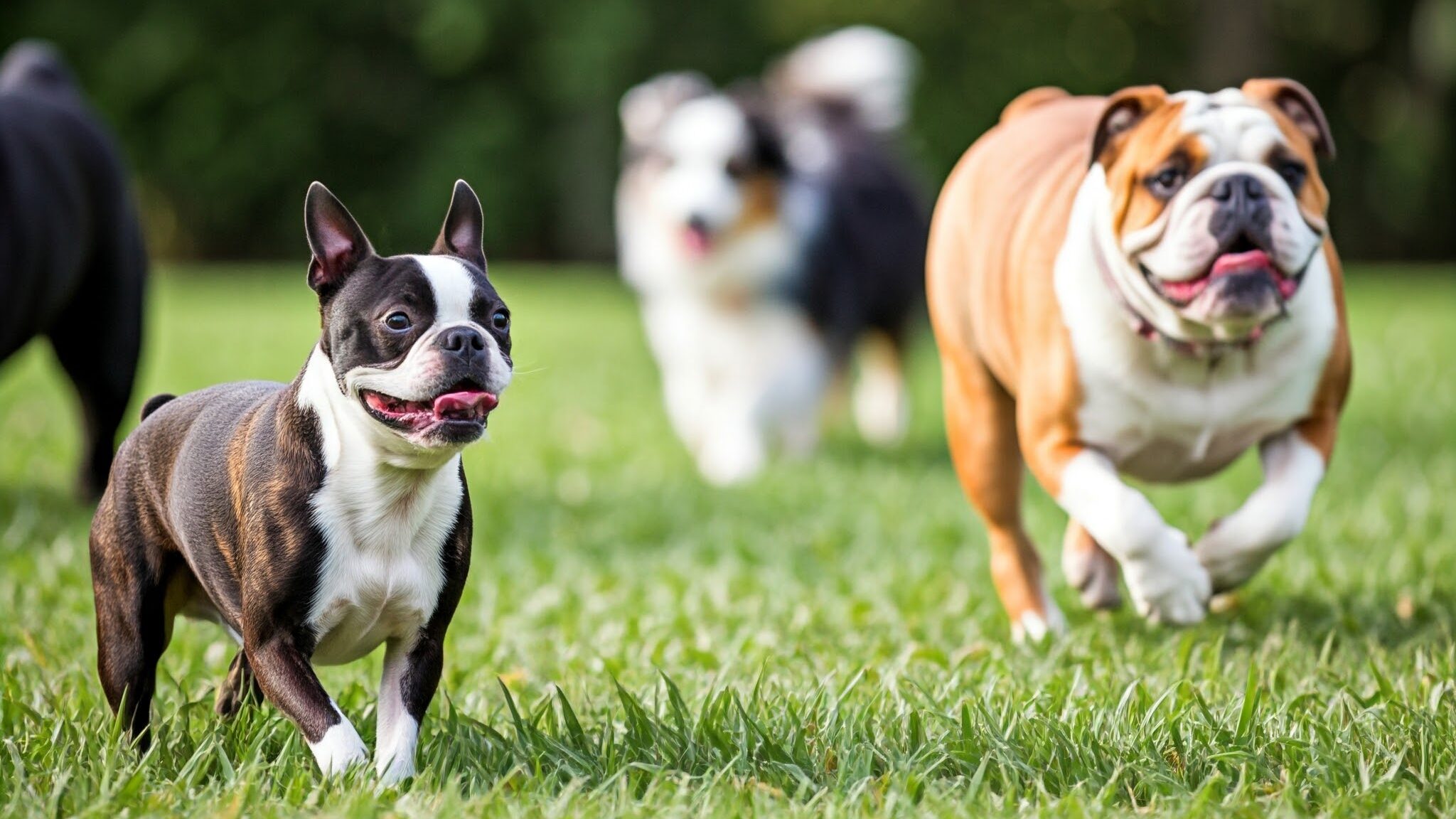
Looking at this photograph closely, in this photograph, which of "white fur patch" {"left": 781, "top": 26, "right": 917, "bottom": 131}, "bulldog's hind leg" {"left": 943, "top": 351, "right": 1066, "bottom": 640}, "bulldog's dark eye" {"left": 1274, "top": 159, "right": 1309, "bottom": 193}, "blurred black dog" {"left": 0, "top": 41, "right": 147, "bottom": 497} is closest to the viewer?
"bulldog's dark eye" {"left": 1274, "top": 159, "right": 1309, "bottom": 193}

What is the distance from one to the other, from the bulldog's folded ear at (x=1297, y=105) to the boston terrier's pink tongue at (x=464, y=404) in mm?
2040

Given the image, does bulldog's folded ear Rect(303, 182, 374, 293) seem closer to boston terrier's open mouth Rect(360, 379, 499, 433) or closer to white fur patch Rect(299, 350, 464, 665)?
white fur patch Rect(299, 350, 464, 665)

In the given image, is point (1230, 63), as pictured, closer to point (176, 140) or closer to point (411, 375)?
point (176, 140)

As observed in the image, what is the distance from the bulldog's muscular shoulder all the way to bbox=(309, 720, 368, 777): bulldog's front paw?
1.90 m

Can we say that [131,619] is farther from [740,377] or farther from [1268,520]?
[740,377]

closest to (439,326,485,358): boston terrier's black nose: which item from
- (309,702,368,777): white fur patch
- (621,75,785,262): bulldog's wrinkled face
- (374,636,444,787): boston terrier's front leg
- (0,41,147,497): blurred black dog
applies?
(374,636,444,787): boston terrier's front leg

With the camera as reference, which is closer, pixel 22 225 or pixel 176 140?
pixel 22 225

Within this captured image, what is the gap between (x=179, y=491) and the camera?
9.27ft

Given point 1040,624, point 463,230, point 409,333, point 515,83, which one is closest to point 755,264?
point 1040,624

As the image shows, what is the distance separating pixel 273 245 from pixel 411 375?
2700 centimetres

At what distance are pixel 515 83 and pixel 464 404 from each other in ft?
85.9

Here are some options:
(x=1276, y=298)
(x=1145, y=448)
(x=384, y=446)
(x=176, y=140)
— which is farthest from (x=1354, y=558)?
(x=176, y=140)

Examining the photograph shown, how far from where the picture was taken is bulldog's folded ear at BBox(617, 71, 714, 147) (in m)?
7.82

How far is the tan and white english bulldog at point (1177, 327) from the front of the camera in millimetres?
3404
